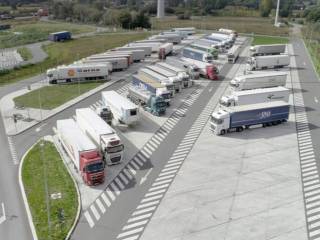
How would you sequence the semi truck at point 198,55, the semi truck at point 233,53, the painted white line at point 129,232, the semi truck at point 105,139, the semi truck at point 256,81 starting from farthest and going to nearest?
1. the semi truck at point 233,53
2. the semi truck at point 198,55
3. the semi truck at point 256,81
4. the semi truck at point 105,139
5. the painted white line at point 129,232

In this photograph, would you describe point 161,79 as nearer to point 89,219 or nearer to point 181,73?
point 181,73

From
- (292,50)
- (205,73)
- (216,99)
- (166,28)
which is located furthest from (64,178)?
(166,28)

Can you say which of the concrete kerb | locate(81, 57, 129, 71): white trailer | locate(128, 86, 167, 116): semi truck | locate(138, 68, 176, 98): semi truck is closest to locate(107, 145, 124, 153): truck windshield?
locate(128, 86, 167, 116): semi truck

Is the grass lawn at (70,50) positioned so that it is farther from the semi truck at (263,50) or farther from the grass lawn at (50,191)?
the semi truck at (263,50)

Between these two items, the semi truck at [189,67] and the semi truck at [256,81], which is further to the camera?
the semi truck at [189,67]

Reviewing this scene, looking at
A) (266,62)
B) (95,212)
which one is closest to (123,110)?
(95,212)

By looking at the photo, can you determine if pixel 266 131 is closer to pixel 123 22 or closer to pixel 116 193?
pixel 116 193

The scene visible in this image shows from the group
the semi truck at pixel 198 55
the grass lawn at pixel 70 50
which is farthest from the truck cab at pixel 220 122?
the grass lawn at pixel 70 50

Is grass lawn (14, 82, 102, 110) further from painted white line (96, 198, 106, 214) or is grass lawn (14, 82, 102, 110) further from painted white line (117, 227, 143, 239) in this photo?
painted white line (117, 227, 143, 239)
